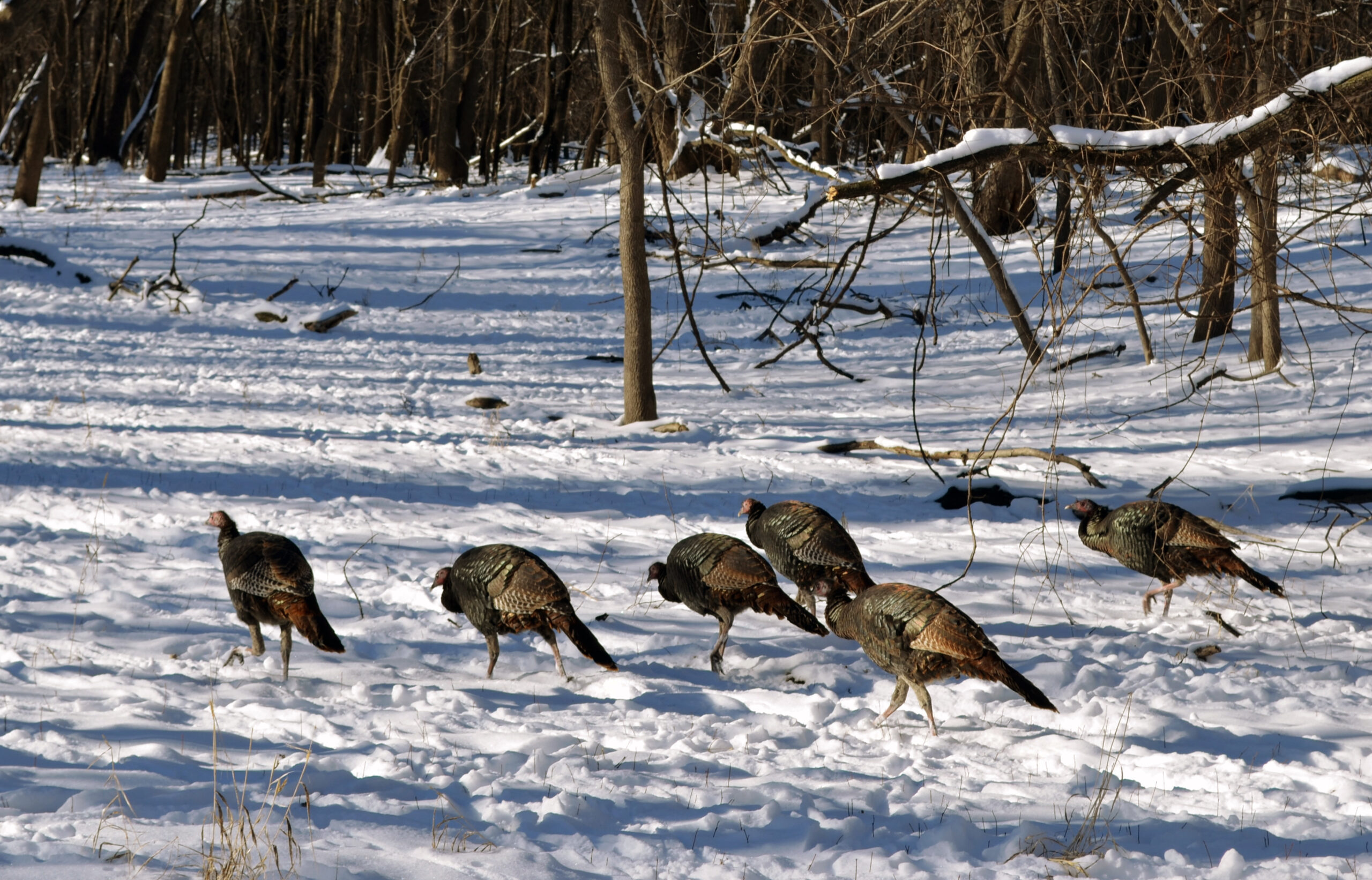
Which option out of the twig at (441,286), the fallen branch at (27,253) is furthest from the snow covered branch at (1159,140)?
the fallen branch at (27,253)

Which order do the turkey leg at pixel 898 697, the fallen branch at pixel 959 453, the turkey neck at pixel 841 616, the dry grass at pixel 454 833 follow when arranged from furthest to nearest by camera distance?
the fallen branch at pixel 959 453
the turkey neck at pixel 841 616
the turkey leg at pixel 898 697
the dry grass at pixel 454 833

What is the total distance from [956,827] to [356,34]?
121 feet

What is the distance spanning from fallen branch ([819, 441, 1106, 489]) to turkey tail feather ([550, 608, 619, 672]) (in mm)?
4401

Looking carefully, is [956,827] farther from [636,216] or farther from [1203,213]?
Answer: [636,216]

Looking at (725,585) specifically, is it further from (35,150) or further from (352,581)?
(35,150)

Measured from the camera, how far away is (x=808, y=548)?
625 centimetres

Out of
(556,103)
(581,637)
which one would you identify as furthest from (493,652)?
(556,103)

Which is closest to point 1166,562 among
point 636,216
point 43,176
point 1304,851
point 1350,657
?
point 1350,657

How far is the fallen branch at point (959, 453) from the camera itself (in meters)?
9.15

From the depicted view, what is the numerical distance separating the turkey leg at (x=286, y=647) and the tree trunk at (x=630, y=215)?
19.1 ft

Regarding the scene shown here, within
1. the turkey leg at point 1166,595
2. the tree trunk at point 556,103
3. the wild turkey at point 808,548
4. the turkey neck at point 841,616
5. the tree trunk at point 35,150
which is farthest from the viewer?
the tree trunk at point 556,103

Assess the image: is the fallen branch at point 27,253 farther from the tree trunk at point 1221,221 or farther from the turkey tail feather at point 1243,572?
the turkey tail feather at point 1243,572

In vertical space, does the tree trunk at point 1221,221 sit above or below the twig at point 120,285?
below

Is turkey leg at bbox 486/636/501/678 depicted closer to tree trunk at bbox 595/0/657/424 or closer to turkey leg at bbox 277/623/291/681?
turkey leg at bbox 277/623/291/681
